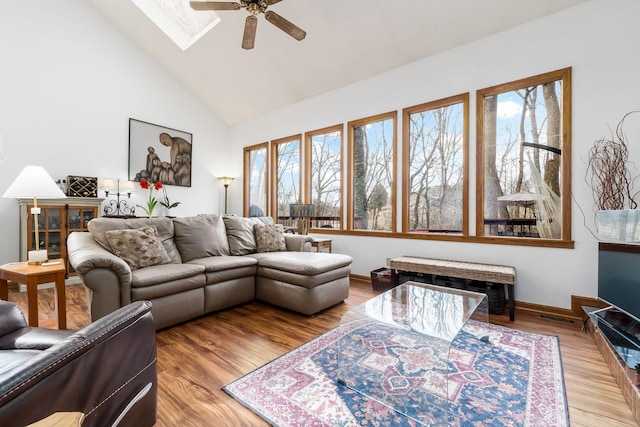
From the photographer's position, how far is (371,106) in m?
4.19

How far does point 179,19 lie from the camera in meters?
4.62

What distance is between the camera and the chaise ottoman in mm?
2771

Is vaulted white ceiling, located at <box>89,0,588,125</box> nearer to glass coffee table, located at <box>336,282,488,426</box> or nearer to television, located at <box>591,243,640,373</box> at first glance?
television, located at <box>591,243,640,373</box>

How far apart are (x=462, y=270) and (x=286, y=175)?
3.47 m

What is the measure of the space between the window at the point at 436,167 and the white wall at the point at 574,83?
12 cm

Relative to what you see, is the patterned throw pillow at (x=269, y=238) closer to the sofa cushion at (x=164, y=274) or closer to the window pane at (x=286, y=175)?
the sofa cushion at (x=164, y=274)

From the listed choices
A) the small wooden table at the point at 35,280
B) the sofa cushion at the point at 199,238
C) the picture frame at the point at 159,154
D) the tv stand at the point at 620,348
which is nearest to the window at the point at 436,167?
the tv stand at the point at 620,348

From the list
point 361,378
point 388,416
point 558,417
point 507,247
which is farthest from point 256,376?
point 507,247

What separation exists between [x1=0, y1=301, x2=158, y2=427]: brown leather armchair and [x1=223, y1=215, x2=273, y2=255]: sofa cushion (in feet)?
7.21

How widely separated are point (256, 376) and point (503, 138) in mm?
3336

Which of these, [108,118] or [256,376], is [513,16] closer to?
[256,376]

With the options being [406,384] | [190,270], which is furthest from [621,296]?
[190,270]

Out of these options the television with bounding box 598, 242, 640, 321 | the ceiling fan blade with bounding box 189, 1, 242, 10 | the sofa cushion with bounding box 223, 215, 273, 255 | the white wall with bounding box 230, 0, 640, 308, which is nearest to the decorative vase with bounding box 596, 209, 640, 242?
the television with bounding box 598, 242, 640, 321

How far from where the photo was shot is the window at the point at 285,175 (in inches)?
208
